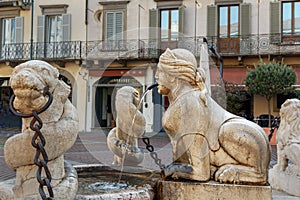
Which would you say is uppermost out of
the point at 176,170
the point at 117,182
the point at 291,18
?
the point at 291,18

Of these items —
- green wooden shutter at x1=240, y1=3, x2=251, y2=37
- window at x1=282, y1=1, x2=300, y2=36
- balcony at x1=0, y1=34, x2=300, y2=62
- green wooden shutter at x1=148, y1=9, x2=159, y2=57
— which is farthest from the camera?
green wooden shutter at x1=148, y1=9, x2=159, y2=57

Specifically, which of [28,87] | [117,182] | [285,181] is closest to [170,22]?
[285,181]

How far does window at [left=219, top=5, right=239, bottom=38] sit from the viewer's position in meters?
20.9

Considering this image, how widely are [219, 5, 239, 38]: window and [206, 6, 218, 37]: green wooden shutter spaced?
0.34m

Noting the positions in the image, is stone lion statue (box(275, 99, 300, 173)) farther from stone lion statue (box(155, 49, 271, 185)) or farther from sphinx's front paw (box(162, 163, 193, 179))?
sphinx's front paw (box(162, 163, 193, 179))

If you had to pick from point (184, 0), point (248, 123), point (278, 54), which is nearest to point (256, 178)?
point (248, 123)

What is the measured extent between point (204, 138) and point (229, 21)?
1950 centimetres

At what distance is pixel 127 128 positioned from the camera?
152 inches

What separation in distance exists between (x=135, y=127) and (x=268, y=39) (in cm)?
1789

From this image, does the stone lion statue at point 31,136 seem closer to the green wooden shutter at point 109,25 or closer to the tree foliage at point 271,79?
the tree foliage at point 271,79

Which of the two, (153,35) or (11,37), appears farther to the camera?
(11,37)

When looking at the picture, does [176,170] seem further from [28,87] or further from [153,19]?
[153,19]

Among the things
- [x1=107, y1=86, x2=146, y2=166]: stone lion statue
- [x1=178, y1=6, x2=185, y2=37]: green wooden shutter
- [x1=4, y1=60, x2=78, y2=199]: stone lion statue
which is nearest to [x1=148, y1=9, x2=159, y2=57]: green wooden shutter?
[x1=178, y1=6, x2=185, y2=37]: green wooden shutter

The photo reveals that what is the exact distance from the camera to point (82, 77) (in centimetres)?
2311
